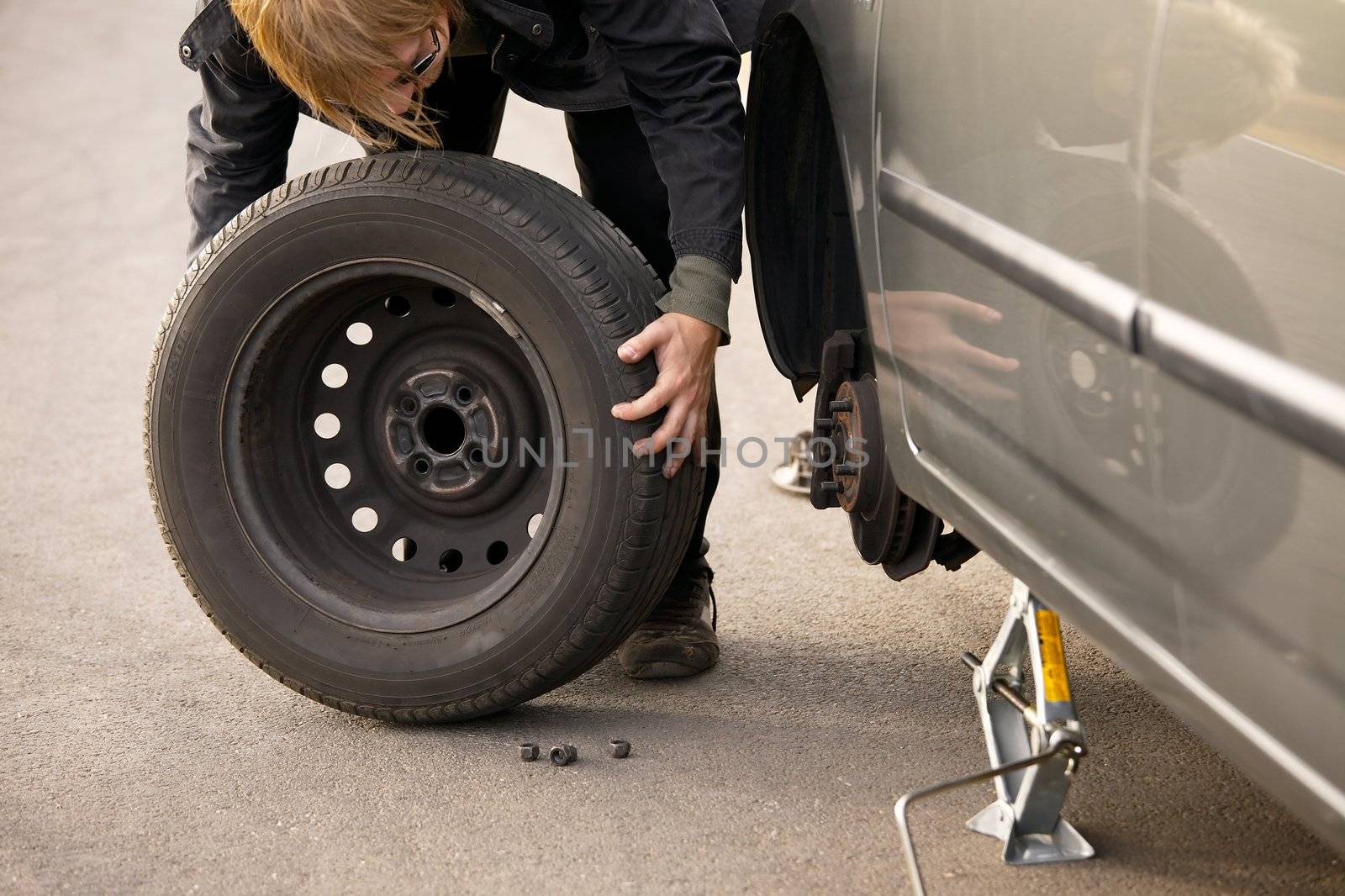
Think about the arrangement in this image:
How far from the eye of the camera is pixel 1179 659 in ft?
3.87

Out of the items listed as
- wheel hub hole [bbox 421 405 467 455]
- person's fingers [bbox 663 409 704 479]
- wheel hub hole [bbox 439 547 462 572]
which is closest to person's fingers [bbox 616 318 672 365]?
person's fingers [bbox 663 409 704 479]

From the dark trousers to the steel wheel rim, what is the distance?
37 centimetres

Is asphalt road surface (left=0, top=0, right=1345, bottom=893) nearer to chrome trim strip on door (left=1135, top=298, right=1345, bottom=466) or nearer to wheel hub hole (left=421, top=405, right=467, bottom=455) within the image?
wheel hub hole (left=421, top=405, right=467, bottom=455)

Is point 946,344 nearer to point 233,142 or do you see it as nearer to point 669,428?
point 669,428

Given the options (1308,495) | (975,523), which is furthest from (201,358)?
(1308,495)

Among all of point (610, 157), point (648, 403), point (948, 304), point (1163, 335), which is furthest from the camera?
point (610, 157)

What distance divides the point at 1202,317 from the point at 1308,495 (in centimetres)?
19

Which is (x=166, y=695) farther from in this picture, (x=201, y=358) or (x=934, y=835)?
(x=934, y=835)

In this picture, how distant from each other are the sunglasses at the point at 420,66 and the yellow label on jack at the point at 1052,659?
1.15 meters

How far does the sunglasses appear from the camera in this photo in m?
1.75

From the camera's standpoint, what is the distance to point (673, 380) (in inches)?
70.3

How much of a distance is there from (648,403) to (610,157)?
0.65 m

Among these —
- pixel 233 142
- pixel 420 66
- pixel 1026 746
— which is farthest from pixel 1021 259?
pixel 233 142

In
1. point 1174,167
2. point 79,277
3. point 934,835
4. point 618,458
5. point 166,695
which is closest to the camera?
point 1174,167
